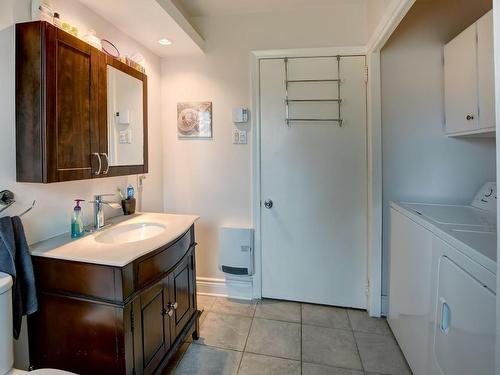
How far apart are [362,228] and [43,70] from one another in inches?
88.7

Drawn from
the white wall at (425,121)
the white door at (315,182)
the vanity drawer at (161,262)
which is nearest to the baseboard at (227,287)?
the white door at (315,182)

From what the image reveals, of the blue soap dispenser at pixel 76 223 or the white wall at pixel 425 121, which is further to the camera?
the white wall at pixel 425 121

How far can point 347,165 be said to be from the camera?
7.14ft

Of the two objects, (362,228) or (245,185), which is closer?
(362,228)

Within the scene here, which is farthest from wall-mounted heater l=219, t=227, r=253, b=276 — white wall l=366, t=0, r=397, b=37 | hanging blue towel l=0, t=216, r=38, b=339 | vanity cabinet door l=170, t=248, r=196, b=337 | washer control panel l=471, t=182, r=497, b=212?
white wall l=366, t=0, r=397, b=37

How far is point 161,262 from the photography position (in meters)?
1.39

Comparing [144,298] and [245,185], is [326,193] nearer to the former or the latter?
[245,185]

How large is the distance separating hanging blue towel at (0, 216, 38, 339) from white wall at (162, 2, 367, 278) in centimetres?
137

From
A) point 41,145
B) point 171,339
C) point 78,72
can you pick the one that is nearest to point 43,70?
point 78,72

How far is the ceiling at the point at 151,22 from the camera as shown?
1586 millimetres

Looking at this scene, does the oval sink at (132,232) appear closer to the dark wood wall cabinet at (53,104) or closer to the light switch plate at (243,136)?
the dark wood wall cabinet at (53,104)

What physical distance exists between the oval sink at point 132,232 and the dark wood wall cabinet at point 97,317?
1.16 ft

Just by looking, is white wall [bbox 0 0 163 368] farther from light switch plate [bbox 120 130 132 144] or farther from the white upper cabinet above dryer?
the white upper cabinet above dryer

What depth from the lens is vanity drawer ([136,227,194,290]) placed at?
125 centimetres
